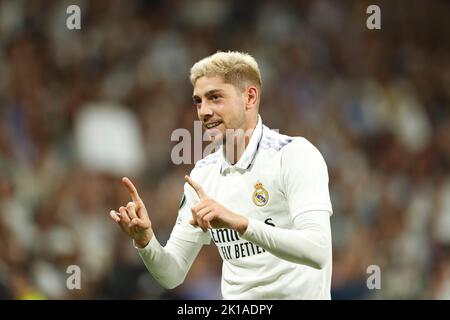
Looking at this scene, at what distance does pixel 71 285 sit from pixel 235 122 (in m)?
2.56

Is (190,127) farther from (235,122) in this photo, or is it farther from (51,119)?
(235,122)

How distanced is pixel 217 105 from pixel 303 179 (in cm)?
54

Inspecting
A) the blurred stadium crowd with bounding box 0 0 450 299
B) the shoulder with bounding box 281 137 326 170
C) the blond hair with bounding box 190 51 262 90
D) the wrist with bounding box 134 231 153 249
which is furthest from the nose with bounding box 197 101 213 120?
the blurred stadium crowd with bounding box 0 0 450 299

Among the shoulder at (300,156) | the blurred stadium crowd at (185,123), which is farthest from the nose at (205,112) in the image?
the blurred stadium crowd at (185,123)

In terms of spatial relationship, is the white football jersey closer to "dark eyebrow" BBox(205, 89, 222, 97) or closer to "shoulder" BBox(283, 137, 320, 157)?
"shoulder" BBox(283, 137, 320, 157)

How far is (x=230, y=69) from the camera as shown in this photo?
140 inches

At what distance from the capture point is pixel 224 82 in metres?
3.54

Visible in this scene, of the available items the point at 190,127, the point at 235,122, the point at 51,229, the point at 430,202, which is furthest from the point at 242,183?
the point at 430,202

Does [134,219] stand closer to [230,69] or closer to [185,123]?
[230,69]

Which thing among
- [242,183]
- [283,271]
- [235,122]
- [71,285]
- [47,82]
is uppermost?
[47,82]

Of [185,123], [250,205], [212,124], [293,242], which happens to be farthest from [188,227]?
[185,123]

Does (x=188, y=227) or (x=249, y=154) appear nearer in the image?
(x=249, y=154)

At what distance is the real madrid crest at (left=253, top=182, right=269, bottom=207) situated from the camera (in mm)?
3408

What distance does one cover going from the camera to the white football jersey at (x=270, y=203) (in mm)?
3266
